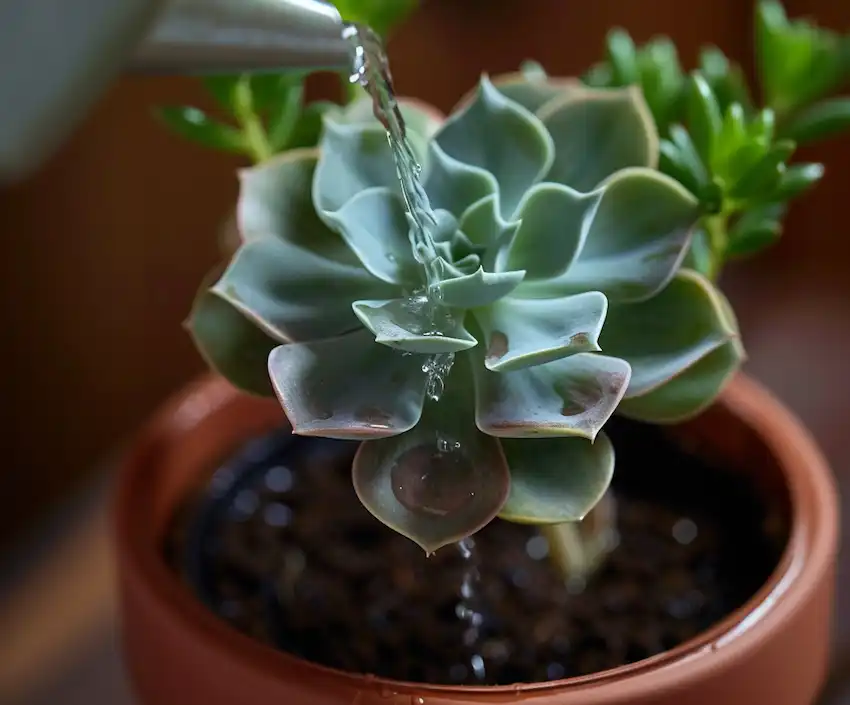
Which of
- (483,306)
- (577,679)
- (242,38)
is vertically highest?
(242,38)

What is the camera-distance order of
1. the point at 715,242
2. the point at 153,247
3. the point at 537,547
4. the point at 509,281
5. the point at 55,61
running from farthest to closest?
1. the point at 153,247
2. the point at 537,547
3. the point at 715,242
4. the point at 509,281
5. the point at 55,61

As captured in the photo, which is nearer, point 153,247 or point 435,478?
point 435,478

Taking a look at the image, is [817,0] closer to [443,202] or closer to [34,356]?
[443,202]

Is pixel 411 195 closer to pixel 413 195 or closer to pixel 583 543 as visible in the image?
pixel 413 195

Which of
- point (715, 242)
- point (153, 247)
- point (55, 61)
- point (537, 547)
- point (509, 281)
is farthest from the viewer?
point (153, 247)

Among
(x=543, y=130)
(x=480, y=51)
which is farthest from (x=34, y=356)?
(x=543, y=130)

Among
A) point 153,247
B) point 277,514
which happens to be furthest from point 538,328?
point 153,247

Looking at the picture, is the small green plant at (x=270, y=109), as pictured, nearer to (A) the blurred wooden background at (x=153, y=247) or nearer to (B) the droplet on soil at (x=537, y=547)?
(B) the droplet on soil at (x=537, y=547)

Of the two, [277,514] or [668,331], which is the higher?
[668,331]

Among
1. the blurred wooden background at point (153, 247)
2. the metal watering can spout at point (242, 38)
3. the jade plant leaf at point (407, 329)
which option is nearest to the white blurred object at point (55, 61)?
the metal watering can spout at point (242, 38)
